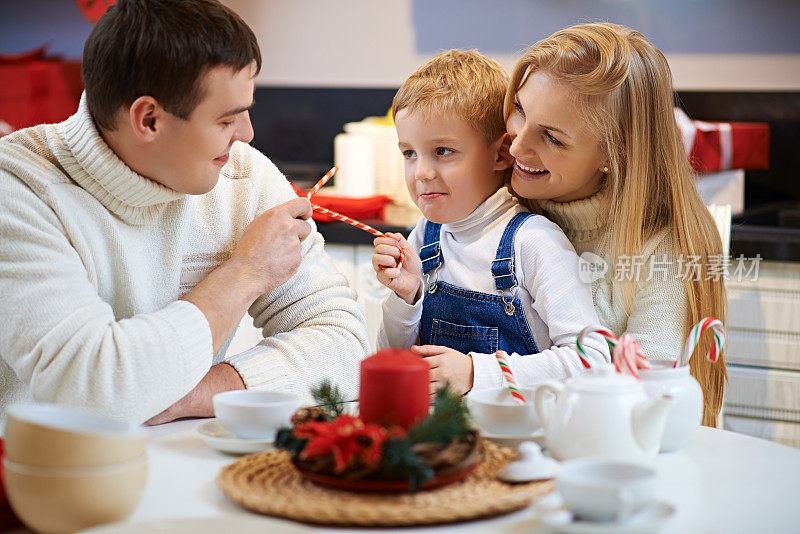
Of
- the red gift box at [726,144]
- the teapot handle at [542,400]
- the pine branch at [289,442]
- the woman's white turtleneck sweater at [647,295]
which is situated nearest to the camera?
the pine branch at [289,442]

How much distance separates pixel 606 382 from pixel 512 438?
0.17 meters

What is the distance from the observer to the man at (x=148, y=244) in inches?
48.9

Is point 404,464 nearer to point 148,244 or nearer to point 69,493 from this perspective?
point 69,493

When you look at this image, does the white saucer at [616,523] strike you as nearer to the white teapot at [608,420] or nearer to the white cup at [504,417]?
the white teapot at [608,420]

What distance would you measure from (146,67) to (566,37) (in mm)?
736

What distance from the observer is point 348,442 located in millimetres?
942

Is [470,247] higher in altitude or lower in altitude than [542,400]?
higher

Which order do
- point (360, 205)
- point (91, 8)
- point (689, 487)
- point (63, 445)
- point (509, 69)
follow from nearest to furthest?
point (63, 445) < point (689, 487) < point (360, 205) < point (509, 69) < point (91, 8)

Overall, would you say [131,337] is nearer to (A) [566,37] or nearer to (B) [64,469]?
Result: (B) [64,469]

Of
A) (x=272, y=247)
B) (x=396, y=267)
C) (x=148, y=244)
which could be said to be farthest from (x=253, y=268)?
(x=396, y=267)

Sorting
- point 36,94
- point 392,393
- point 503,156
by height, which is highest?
point 36,94

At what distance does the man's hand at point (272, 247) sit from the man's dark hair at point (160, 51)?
22 cm

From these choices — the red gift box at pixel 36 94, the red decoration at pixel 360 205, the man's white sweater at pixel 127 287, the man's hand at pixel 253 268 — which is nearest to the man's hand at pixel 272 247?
the man's hand at pixel 253 268

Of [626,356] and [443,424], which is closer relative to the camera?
[443,424]
